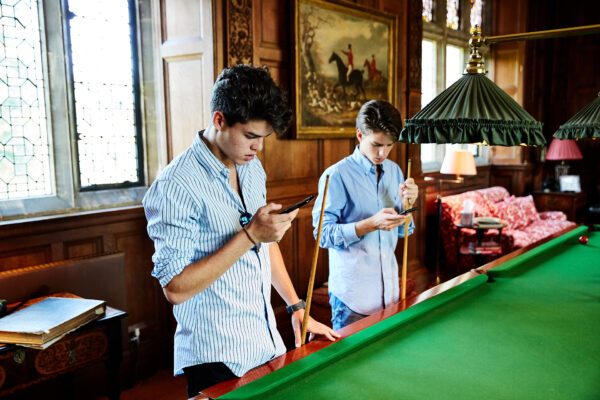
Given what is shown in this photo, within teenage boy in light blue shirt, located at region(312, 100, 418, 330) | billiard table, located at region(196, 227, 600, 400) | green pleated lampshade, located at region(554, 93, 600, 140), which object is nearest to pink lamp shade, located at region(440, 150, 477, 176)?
teenage boy in light blue shirt, located at region(312, 100, 418, 330)

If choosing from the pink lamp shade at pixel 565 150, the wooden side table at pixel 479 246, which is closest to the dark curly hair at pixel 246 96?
the wooden side table at pixel 479 246

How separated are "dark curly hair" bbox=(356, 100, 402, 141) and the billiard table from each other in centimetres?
75

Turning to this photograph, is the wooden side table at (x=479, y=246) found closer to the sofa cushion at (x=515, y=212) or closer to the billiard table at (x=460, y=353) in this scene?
the sofa cushion at (x=515, y=212)

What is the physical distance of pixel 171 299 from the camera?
56.2 inches

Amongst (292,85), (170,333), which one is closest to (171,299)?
(170,333)

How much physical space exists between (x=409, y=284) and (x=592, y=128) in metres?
2.41

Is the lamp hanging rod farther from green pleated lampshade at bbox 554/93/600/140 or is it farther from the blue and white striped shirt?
the blue and white striped shirt

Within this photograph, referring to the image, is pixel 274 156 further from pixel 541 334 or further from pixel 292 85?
pixel 541 334

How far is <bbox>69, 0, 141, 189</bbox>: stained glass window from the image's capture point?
326 cm

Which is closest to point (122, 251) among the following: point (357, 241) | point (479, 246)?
point (357, 241)

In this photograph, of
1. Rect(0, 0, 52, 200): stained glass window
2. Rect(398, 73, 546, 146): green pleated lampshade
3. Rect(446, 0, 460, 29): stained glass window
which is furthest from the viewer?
Rect(446, 0, 460, 29): stained glass window

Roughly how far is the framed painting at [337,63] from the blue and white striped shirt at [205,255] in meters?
2.43

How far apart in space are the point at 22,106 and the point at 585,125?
117 inches

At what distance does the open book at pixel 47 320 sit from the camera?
2139 millimetres
